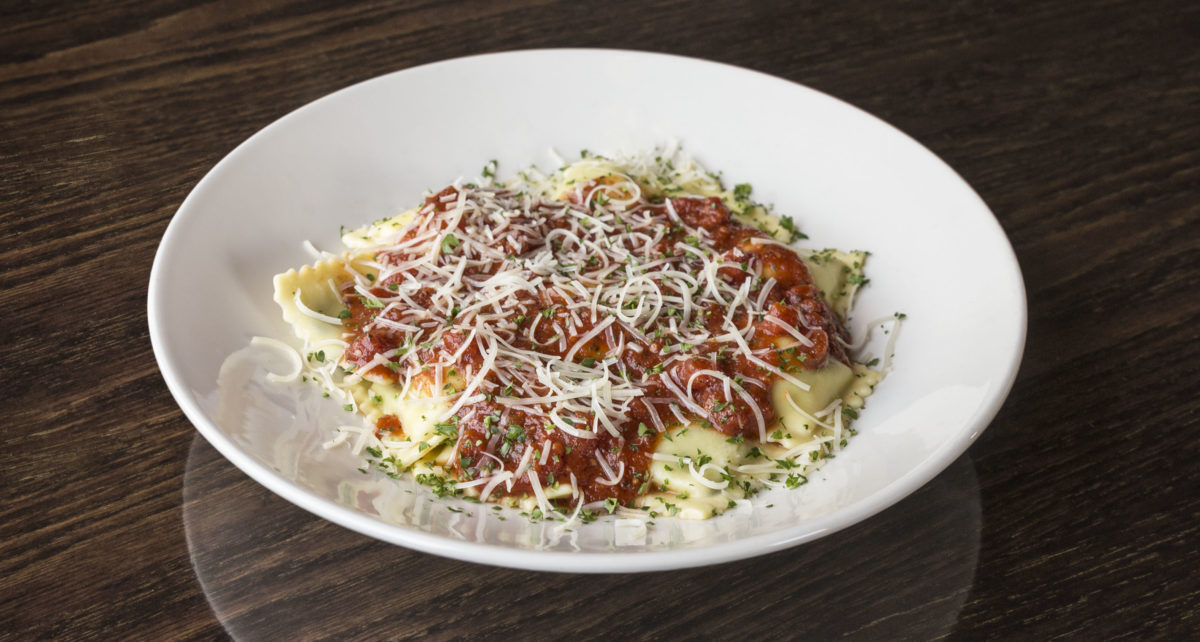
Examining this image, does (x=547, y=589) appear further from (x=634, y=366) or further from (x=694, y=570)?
(x=634, y=366)

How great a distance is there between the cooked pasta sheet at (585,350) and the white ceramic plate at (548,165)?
0.14m

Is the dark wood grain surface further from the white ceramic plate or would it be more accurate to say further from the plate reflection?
the white ceramic plate

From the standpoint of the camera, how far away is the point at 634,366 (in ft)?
12.2

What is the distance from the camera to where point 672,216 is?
4.42m

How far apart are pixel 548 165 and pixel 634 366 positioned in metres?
1.53

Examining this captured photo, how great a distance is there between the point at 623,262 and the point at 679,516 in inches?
47.5

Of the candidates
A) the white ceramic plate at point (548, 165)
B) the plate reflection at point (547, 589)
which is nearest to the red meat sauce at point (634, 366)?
the white ceramic plate at point (548, 165)

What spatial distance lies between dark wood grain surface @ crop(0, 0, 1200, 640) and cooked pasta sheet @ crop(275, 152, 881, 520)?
33cm

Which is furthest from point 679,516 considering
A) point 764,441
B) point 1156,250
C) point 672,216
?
point 1156,250

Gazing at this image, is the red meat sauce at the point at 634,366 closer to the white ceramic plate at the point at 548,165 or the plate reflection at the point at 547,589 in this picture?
the white ceramic plate at the point at 548,165

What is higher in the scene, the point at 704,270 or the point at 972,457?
the point at 704,270

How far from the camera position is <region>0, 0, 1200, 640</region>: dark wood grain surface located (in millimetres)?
3246

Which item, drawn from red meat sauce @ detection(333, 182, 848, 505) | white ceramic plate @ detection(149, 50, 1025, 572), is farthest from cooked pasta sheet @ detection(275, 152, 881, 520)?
white ceramic plate @ detection(149, 50, 1025, 572)

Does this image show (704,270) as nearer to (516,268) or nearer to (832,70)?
(516,268)
